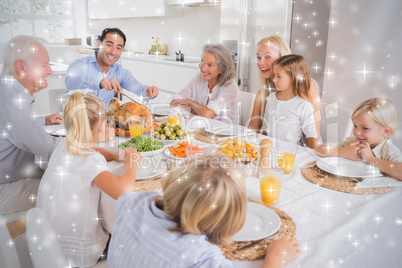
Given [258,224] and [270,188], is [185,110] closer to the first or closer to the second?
[270,188]

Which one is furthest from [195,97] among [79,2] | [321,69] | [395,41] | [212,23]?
[79,2]

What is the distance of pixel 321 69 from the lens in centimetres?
303

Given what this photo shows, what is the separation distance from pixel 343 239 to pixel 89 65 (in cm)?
223

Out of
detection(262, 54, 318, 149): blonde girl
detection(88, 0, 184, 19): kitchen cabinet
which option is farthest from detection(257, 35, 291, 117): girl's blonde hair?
detection(88, 0, 184, 19): kitchen cabinet

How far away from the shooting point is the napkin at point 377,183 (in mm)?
1055

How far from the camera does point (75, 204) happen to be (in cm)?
114

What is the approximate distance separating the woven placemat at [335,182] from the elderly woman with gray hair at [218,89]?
102cm

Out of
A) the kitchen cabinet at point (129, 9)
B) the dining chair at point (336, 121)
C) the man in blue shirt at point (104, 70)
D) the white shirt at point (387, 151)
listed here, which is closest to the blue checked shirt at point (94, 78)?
the man in blue shirt at point (104, 70)

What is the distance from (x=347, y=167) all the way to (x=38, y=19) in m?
5.87

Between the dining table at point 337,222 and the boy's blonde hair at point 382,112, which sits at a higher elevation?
the boy's blonde hair at point 382,112

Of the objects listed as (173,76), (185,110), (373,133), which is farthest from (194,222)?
(173,76)

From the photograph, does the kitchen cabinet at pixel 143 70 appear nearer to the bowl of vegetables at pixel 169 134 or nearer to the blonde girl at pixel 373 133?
the bowl of vegetables at pixel 169 134

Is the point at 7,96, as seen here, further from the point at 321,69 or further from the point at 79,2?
the point at 79,2

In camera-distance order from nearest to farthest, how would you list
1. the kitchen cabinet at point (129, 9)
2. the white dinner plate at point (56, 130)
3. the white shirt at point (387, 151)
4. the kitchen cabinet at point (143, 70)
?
the white shirt at point (387, 151)
the white dinner plate at point (56, 130)
the kitchen cabinet at point (129, 9)
the kitchen cabinet at point (143, 70)
